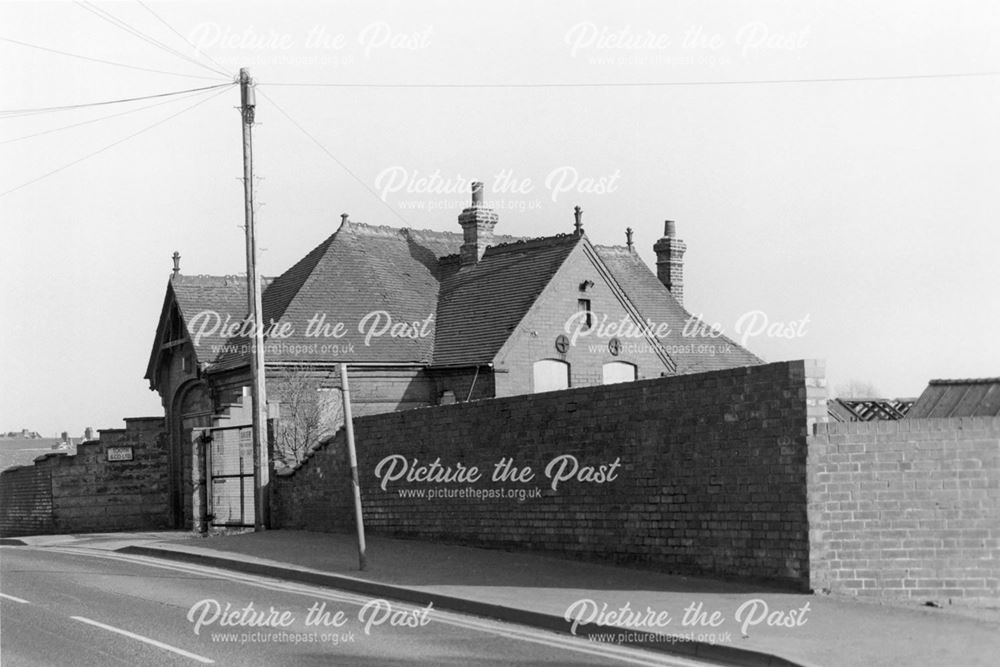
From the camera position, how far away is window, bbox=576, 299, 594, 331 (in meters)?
35.2

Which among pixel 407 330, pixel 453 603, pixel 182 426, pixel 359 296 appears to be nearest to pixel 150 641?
pixel 453 603

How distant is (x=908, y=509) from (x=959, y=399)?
318cm

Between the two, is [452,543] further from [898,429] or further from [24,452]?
[24,452]

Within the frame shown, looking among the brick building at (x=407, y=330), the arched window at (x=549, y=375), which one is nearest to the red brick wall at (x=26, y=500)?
the brick building at (x=407, y=330)

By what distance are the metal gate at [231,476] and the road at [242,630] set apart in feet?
27.1

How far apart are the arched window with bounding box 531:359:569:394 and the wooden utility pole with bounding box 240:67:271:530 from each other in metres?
12.4

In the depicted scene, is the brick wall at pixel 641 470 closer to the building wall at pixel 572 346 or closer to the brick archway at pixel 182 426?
the building wall at pixel 572 346

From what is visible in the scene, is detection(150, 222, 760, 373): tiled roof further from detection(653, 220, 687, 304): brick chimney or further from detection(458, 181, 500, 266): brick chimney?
detection(653, 220, 687, 304): brick chimney

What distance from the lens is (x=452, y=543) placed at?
731 inches

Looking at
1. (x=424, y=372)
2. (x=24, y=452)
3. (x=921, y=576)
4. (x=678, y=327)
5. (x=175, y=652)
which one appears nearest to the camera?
(x=175, y=652)

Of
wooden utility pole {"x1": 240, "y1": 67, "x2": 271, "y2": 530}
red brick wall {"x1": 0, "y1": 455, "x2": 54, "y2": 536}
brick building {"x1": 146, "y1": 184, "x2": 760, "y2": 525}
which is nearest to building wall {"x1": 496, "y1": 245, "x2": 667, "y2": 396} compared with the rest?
brick building {"x1": 146, "y1": 184, "x2": 760, "y2": 525}

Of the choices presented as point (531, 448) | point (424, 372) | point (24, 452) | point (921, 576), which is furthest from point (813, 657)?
point (24, 452)

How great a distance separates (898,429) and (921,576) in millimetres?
1621

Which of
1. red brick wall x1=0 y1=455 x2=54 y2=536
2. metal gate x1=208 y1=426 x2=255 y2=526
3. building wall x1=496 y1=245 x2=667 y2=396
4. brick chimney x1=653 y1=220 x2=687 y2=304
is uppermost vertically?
brick chimney x1=653 y1=220 x2=687 y2=304
